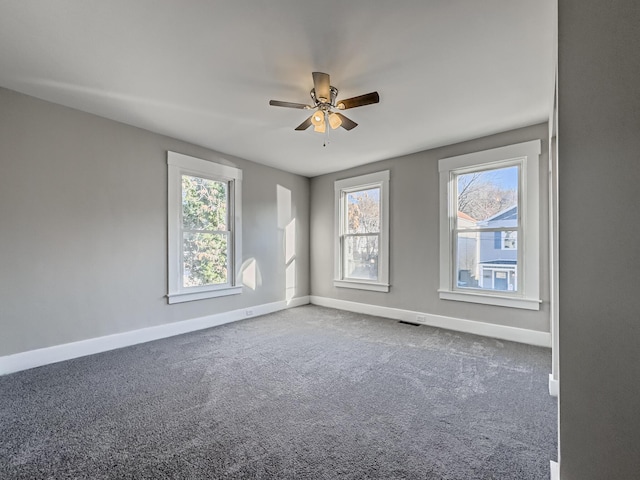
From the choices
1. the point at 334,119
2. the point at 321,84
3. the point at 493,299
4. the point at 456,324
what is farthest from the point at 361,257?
the point at 321,84

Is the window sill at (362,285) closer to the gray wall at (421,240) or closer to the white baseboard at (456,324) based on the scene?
the gray wall at (421,240)

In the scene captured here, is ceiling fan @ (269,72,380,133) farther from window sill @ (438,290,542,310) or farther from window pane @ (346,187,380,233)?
window sill @ (438,290,542,310)

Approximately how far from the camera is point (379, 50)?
2.20m

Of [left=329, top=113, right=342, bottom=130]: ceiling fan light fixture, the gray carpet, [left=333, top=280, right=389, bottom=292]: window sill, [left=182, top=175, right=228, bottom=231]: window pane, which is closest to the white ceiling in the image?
[left=329, top=113, right=342, bottom=130]: ceiling fan light fixture

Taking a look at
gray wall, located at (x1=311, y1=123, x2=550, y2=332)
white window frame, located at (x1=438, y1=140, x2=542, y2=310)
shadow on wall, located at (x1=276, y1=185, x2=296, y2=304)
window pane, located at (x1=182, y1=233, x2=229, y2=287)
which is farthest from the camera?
shadow on wall, located at (x1=276, y1=185, x2=296, y2=304)

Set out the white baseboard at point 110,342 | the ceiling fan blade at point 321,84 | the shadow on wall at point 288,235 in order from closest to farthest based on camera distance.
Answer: the ceiling fan blade at point 321,84, the white baseboard at point 110,342, the shadow on wall at point 288,235

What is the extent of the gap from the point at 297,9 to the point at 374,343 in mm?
3309

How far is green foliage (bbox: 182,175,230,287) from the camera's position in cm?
413

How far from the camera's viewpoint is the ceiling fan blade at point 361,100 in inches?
92.8

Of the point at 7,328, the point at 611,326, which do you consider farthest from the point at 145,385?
the point at 611,326

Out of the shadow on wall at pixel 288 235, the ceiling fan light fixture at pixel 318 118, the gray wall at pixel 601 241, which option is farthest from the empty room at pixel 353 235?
the shadow on wall at pixel 288 235

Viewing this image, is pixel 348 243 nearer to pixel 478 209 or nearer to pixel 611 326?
pixel 478 209

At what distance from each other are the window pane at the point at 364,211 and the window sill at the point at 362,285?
914mm

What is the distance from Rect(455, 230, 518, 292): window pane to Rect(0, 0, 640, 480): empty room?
28mm
